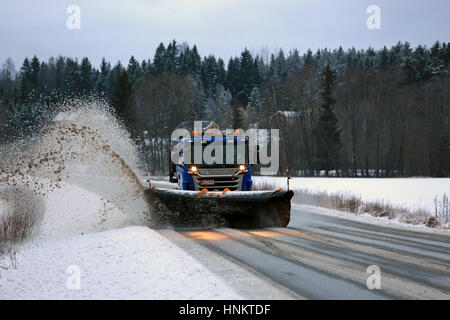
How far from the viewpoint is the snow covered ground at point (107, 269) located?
494 centimetres

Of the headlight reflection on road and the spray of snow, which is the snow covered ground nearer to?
the headlight reflection on road

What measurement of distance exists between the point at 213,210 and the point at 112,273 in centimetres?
492

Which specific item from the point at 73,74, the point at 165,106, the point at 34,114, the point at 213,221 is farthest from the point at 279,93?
the point at 213,221

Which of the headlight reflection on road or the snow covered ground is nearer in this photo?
the snow covered ground

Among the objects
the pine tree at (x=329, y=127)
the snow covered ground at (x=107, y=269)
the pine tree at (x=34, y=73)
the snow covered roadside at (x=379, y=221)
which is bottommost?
the snow covered roadside at (x=379, y=221)

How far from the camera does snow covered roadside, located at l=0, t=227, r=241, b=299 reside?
4.91 metres

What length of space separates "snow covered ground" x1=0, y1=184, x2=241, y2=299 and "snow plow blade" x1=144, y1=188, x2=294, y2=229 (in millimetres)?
1037

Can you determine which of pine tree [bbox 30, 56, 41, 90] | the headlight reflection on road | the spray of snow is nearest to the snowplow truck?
the headlight reflection on road

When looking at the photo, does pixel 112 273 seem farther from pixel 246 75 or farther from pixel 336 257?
pixel 246 75

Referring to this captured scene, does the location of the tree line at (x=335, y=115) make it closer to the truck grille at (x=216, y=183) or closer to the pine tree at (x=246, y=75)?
the pine tree at (x=246, y=75)

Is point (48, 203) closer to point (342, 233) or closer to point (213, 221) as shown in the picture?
point (213, 221)

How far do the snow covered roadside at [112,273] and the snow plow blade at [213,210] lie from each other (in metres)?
2.09

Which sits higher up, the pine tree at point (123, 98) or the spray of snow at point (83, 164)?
the pine tree at point (123, 98)

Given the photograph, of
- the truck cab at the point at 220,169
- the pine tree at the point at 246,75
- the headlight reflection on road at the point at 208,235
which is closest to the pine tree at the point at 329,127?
the truck cab at the point at 220,169
